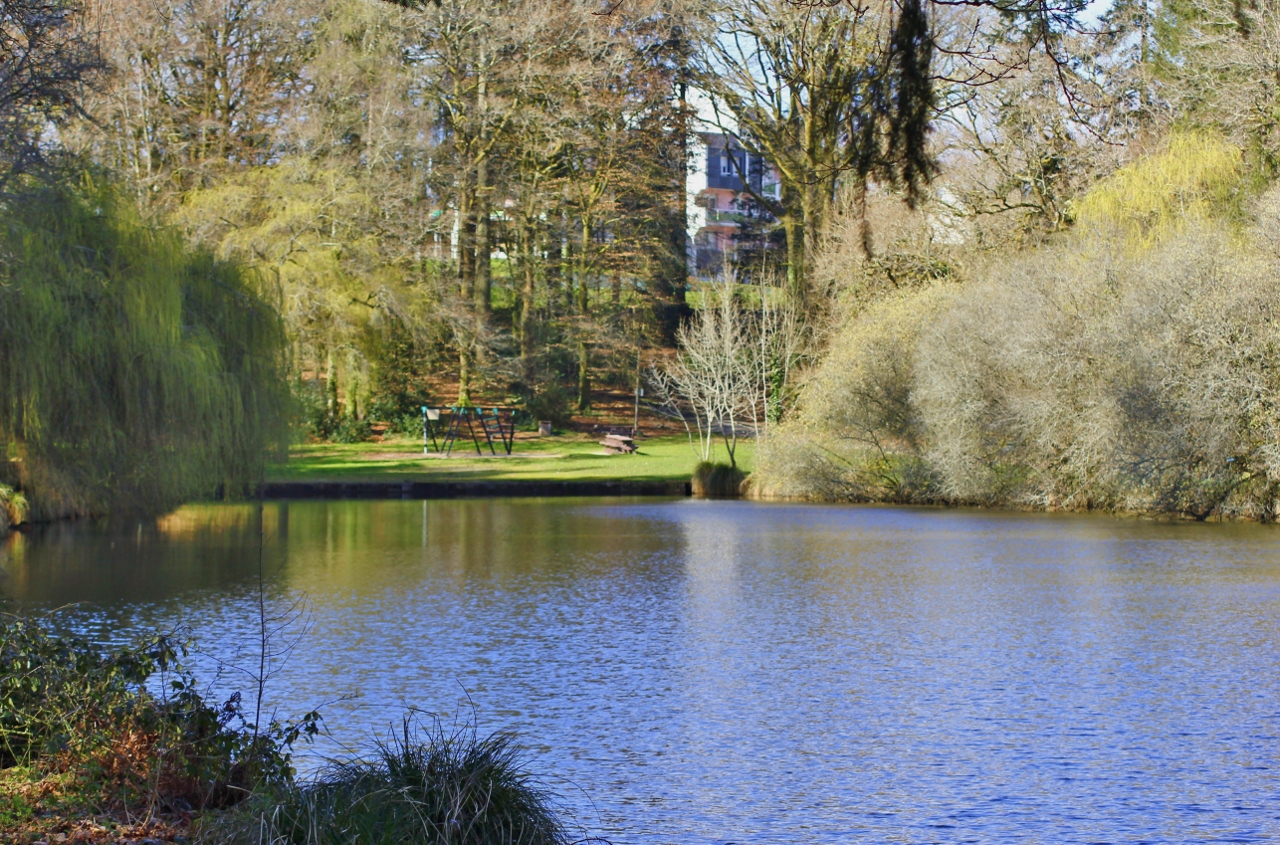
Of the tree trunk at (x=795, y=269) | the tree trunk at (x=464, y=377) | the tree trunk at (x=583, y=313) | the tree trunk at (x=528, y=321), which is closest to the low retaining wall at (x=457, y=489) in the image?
the tree trunk at (x=795, y=269)

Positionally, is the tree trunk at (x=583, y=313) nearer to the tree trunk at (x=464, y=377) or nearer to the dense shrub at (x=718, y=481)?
the tree trunk at (x=464, y=377)

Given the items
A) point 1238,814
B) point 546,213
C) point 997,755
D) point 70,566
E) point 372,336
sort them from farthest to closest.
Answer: point 546,213
point 372,336
point 70,566
point 997,755
point 1238,814

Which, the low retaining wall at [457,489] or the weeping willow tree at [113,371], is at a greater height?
the weeping willow tree at [113,371]

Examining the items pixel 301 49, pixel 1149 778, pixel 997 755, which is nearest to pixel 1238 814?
pixel 1149 778

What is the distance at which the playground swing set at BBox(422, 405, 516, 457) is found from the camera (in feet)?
114

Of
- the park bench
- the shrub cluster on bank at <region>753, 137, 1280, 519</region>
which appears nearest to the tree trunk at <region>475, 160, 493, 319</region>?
the park bench

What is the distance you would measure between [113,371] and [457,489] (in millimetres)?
12365

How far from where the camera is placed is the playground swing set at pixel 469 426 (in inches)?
1368

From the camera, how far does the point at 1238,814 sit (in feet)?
23.1

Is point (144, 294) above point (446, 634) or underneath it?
above

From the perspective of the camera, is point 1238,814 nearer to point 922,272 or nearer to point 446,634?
point 446,634

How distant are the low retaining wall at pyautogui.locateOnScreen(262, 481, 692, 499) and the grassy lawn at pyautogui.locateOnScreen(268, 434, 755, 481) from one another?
0.23 metres

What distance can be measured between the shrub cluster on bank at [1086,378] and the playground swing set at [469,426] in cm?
978

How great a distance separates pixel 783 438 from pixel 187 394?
43.8ft
